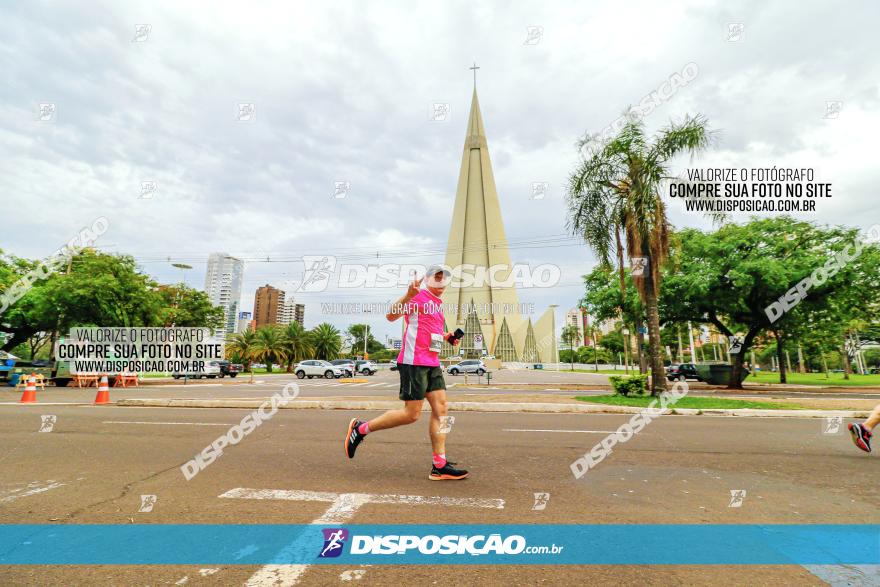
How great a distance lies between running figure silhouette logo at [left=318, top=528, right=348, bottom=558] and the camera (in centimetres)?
245

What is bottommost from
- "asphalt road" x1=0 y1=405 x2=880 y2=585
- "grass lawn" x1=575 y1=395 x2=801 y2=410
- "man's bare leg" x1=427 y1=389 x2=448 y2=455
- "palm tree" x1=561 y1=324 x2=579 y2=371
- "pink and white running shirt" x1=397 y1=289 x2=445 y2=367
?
"grass lawn" x1=575 y1=395 x2=801 y2=410

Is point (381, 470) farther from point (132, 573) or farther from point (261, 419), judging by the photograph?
point (261, 419)

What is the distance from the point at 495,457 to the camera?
16.3 ft


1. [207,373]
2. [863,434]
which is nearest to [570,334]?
[207,373]

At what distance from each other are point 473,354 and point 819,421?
90.7 meters

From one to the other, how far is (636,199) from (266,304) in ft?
292

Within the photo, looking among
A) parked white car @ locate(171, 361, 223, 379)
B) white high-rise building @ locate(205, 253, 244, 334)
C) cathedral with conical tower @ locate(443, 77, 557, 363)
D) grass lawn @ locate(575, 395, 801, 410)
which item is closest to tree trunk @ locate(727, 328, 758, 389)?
grass lawn @ locate(575, 395, 801, 410)

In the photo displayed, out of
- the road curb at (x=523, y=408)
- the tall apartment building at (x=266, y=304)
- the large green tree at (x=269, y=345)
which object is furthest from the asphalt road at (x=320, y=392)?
the tall apartment building at (x=266, y=304)

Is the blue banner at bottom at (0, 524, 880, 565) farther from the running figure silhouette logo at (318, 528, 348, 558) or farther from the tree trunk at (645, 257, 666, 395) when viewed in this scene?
the tree trunk at (645, 257, 666, 395)

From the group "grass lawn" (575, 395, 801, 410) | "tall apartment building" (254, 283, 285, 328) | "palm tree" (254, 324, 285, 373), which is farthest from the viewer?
"tall apartment building" (254, 283, 285, 328)

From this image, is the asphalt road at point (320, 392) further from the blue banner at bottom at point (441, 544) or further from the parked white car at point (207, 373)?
the blue banner at bottom at point (441, 544)

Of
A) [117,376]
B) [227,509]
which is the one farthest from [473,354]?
[227,509]

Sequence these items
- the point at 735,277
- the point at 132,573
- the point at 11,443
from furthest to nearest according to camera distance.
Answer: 1. the point at 735,277
2. the point at 11,443
3. the point at 132,573

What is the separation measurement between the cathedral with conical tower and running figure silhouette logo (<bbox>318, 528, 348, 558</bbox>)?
87239mm
